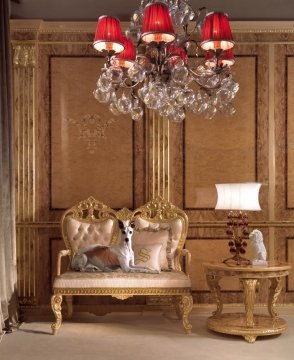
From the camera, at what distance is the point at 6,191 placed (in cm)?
488

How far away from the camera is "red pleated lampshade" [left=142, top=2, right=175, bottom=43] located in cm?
321

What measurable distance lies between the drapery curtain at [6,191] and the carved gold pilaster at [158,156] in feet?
4.29

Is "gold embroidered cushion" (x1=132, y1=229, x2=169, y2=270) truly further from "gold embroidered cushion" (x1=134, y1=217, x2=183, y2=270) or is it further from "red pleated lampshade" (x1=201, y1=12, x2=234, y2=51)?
"red pleated lampshade" (x1=201, y1=12, x2=234, y2=51)

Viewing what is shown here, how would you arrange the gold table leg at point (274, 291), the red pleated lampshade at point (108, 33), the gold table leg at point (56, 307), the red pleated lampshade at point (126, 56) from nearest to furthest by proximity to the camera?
the red pleated lampshade at point (108, 33), the red pleated lampshade at point (126, 56), the gold table leg at point (56, 307), the gold table leg at point (274, 291)

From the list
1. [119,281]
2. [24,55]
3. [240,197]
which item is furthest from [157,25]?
[24,55]

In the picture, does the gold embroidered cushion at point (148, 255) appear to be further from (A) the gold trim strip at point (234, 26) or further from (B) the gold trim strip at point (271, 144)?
(A) the gold trim strip at point (234, 26)

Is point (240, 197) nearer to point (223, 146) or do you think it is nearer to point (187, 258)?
point (187, 258)

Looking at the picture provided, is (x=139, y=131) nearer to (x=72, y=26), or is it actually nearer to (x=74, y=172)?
(x=74, y=172)

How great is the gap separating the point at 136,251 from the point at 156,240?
22cm

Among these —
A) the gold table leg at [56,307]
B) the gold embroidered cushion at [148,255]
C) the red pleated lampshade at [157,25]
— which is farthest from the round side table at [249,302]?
the red pleated lampshade at [157,25]

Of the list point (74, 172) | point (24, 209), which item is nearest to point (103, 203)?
point (74, 172)

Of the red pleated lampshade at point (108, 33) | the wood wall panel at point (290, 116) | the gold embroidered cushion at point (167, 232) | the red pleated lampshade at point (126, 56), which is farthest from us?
the wood wall panel at point (290, 116)

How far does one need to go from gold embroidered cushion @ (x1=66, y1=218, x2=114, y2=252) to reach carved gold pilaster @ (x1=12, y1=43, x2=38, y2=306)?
42 cm

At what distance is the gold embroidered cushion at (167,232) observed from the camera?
16.8 ft
